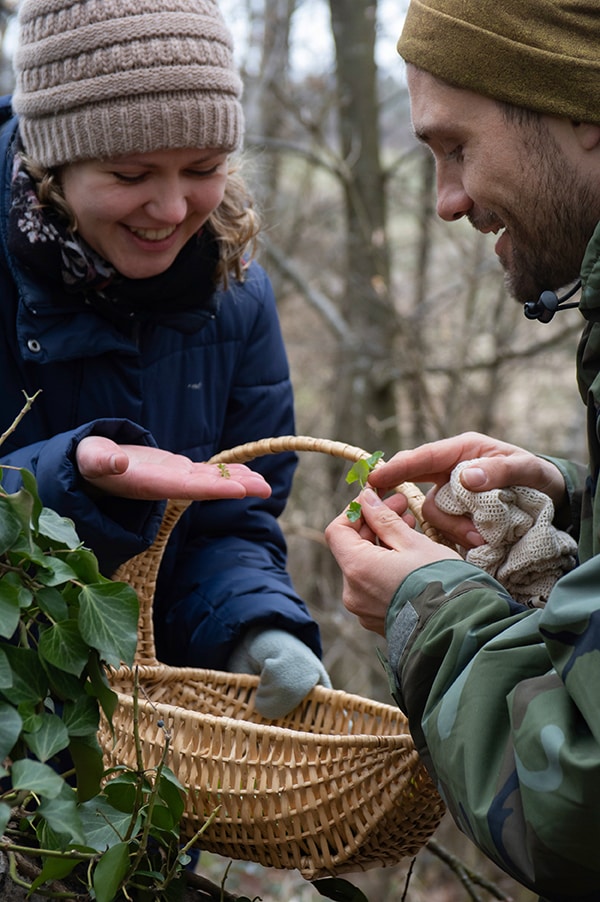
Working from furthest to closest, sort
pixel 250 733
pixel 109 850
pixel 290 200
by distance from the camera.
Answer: pixel 290 200
pixel 250 733
pixel 109 850

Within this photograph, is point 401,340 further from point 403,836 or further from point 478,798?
point 478,798

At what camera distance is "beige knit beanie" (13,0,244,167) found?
2039 millimetres

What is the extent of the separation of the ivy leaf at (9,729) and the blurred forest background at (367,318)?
332cm

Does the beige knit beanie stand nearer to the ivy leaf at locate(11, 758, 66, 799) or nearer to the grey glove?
the grey glove

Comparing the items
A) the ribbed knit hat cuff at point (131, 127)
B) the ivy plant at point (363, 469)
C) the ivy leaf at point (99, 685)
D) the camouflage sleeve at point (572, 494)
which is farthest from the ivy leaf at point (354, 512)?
the ribbed knit hat cuff at point (131, 127)

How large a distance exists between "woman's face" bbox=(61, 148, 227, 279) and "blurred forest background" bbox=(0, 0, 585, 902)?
2.45m

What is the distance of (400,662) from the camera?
Result: 1372mm

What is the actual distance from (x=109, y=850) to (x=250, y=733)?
0.49m

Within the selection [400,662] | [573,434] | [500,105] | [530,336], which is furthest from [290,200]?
[400,662]

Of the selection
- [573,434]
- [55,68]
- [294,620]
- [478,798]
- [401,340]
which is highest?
[55,68]

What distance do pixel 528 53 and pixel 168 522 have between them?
3.64 feet

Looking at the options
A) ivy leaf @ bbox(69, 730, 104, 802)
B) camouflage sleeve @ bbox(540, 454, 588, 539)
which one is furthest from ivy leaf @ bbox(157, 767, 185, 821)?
camouflage sleeve @ bbox(540, 454, 588, 539)

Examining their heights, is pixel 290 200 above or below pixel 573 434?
above

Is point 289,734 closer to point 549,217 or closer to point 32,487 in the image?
point 32,487
